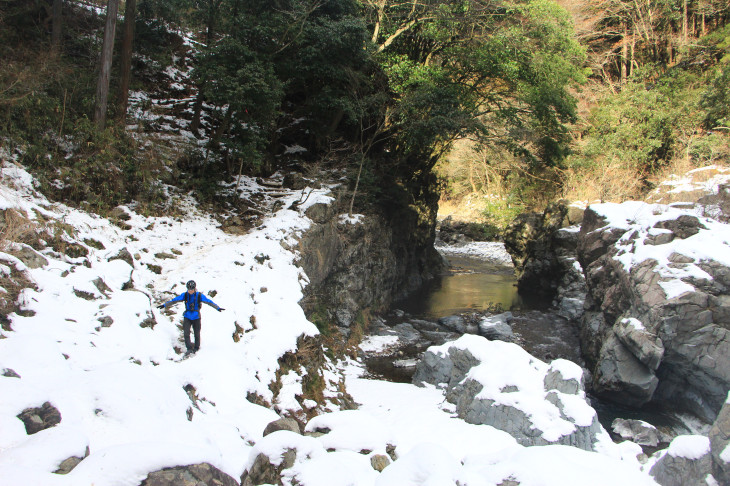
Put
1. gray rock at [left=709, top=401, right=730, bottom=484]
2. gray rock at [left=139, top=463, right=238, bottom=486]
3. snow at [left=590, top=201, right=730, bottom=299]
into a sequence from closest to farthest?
gray rock at [left=139, top=463, right=238, bottom=486] → gray rock at [left=709, top=401, right=730, bottom=484] → snow at [left=590, top=201, right=730, bottom=299]

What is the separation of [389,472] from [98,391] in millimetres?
3272

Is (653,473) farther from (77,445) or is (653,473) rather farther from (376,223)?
(376,223)

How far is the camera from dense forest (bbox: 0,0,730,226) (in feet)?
39.7

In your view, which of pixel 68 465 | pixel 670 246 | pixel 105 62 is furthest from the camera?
pixel 670 246

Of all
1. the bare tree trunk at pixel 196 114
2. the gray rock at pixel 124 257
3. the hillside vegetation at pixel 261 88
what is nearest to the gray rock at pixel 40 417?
the gray rock at pixel 124 257

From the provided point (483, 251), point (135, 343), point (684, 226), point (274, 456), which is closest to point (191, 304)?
point (135, 343)

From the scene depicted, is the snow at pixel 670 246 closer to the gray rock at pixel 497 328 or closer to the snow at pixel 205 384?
the gray rock at pixel 497 328

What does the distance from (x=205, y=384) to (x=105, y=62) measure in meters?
9.96

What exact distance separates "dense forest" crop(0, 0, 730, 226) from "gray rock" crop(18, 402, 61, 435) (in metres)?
7.97

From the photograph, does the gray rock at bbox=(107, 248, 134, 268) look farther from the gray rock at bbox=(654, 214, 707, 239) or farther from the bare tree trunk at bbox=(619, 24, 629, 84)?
the bare tree trunk at bbox=(619, 24, 629, 84)

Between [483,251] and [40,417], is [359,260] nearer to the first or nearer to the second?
[40,417]

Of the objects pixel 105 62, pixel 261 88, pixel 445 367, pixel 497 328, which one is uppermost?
pixel 105 62

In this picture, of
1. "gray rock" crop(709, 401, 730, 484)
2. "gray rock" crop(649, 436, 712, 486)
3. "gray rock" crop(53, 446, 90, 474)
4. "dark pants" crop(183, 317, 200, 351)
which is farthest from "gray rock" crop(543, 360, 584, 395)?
"gray rock" crop(53, 446, 90, 474)

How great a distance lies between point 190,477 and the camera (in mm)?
3338
